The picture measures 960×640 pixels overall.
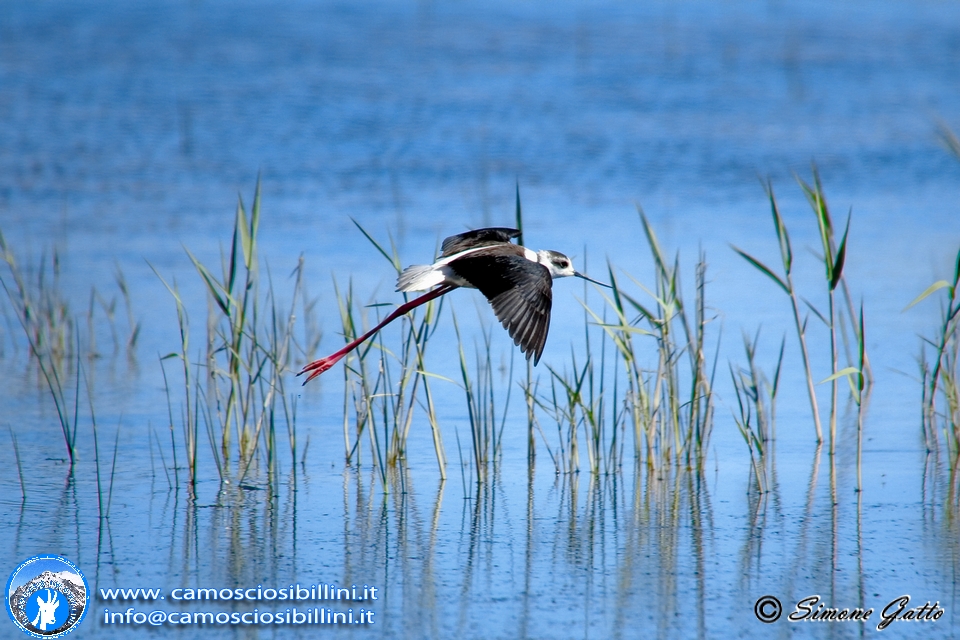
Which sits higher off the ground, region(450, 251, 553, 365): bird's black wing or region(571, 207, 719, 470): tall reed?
region(450, 251, 553, 365): bird's black wing

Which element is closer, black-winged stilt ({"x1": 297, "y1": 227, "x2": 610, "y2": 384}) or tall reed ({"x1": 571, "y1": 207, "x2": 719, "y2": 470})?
black-winged stilt ({"x1": 297, "y1": 227, "x2": 610, "y2": 384})

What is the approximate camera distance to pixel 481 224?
28.8 ft

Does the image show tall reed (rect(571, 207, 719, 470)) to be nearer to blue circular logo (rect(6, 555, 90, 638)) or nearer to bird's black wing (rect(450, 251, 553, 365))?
bird's black wing (rect(450, 251, 553, 365))

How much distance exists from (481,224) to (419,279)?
164 inches

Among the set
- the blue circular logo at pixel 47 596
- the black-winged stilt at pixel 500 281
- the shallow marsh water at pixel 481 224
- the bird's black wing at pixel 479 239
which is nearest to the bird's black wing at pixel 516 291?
the black-winged stilt at pixel 500 281

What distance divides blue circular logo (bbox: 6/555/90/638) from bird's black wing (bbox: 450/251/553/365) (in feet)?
5.24

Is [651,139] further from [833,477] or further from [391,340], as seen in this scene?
[833,477]

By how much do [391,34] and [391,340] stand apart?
43.6 feet

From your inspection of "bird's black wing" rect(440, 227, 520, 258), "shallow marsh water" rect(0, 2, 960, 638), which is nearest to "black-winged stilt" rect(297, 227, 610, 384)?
"bird's black wing" rect(440, 227, 520, 258)

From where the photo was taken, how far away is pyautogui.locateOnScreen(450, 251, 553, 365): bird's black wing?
415cm

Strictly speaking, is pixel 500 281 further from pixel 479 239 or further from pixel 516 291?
pixel 479 239

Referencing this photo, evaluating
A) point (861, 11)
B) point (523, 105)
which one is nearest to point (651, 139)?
point (523, 105)

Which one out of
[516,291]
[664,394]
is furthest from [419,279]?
[664,394]

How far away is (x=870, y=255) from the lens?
8.12 meters
